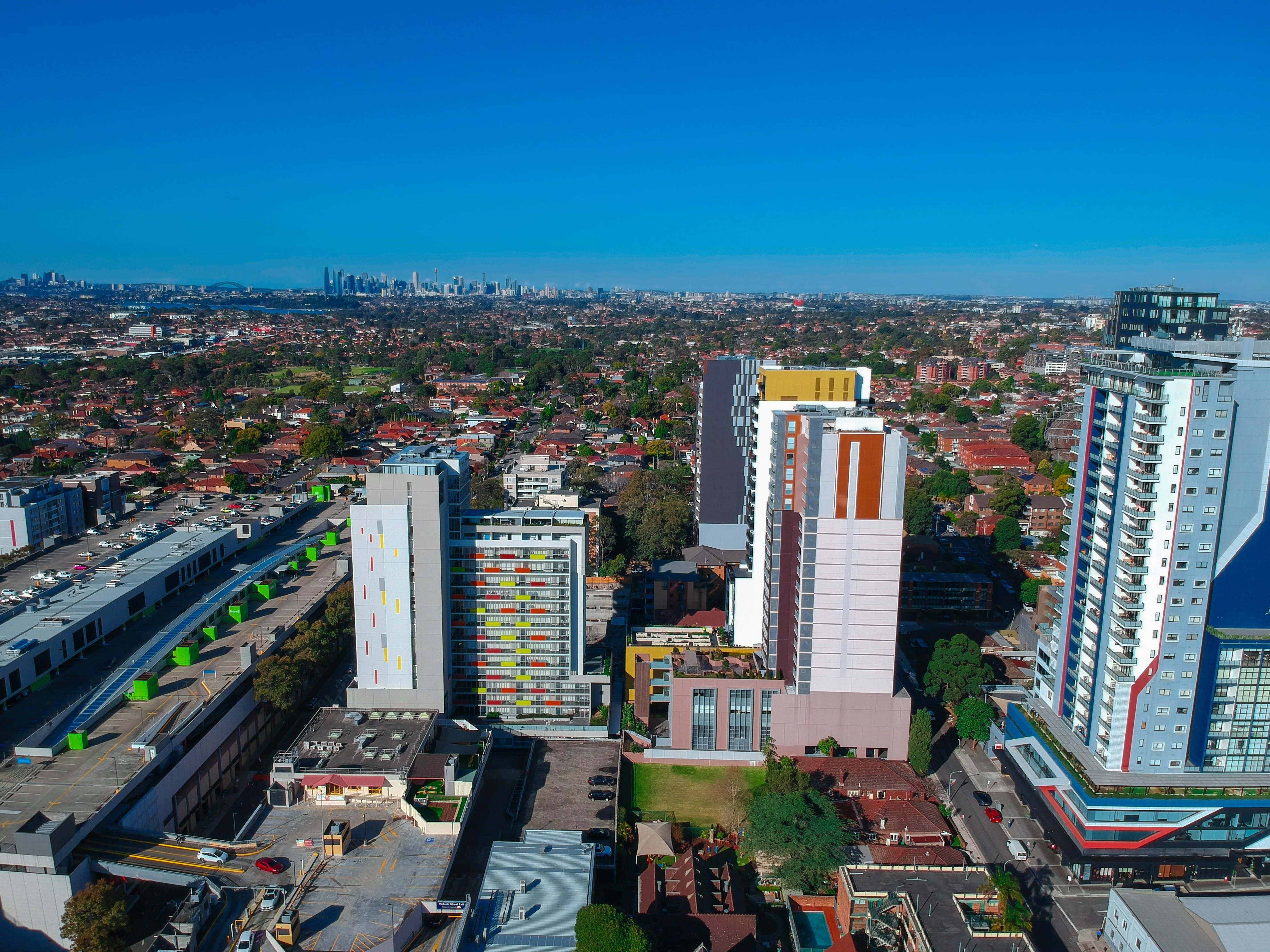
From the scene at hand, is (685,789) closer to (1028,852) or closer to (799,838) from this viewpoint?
(799,838)

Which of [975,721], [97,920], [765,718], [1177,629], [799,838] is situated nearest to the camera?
[97,920]

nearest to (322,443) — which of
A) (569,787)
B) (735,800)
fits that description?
(569,787)

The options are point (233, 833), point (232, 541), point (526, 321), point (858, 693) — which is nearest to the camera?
point (233, 833)

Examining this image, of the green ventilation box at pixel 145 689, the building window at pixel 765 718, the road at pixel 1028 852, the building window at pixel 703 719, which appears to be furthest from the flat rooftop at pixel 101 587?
the road at pixel 1028 852

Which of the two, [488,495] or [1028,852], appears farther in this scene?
[488,495]

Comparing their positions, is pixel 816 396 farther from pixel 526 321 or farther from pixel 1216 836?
pixel 526 321

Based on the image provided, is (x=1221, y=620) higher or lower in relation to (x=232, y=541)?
higher

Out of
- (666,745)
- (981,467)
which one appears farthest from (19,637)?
(981,467)

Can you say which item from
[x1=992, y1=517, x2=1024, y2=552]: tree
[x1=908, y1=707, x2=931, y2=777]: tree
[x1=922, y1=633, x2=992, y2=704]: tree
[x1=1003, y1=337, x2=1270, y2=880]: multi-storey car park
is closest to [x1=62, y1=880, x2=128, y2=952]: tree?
[x1=908, y1=707, x2=931, y2=777]: tree
